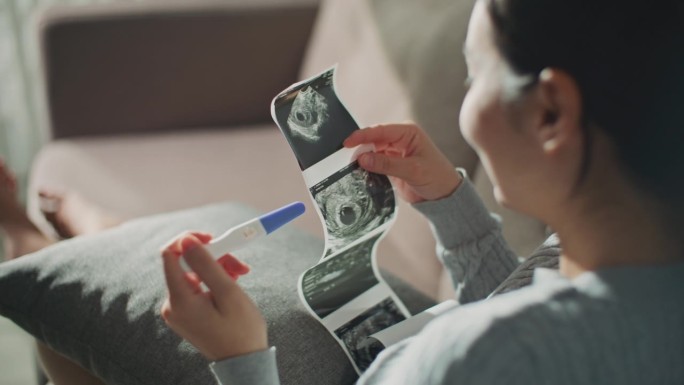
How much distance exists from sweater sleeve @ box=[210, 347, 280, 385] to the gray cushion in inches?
4.4

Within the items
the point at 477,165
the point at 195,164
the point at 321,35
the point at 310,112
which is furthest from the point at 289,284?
the point at 321,35

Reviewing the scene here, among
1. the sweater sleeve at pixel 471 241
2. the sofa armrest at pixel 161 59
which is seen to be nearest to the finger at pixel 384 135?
the sweater sleeve at pixel 471 241

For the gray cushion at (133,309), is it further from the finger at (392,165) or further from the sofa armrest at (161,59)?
the sofa armrest at (161,59)

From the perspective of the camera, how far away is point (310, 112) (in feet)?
3.00

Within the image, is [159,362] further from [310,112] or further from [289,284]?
[310,112]

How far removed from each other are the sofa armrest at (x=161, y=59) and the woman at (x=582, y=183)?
1141 millimetres

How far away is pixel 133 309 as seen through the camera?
3.02ft

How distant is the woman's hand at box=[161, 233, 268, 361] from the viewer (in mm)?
740

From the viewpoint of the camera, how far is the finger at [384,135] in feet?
3.02

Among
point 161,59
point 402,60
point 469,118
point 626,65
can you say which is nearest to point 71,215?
point 161,59

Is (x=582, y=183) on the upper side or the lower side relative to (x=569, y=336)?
upper

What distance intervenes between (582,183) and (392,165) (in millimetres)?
340

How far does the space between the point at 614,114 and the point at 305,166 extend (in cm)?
39

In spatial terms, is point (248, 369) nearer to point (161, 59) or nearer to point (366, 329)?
point (366, 329)
